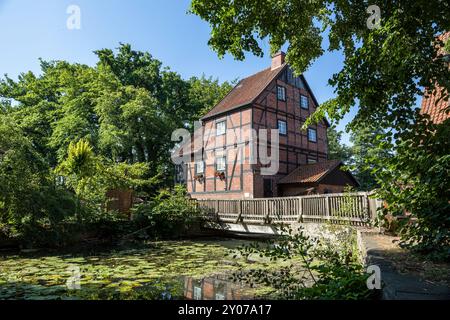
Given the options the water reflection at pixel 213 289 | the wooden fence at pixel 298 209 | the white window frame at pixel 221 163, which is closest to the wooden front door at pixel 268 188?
the white window frame at pixel 221 163

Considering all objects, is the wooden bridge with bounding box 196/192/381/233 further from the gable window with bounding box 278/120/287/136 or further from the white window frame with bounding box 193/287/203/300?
the gable window with bounding box 278/120/287/136

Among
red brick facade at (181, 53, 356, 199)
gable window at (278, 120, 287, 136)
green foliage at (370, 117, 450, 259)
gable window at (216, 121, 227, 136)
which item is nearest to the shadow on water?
green foliage at (370, 117, 450, 259)

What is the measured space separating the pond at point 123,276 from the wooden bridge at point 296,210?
10.8ft

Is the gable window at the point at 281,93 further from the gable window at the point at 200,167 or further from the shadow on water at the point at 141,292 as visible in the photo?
the shadow on water at the point at 141,292

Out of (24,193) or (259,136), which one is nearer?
(24,193)

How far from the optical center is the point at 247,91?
21.7 m

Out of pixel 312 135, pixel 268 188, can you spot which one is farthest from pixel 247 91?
pixel 268 188

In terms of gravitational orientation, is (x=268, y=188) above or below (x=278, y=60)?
below

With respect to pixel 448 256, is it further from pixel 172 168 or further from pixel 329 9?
pixel 172 168

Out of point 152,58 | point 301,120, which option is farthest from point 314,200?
point 152,58

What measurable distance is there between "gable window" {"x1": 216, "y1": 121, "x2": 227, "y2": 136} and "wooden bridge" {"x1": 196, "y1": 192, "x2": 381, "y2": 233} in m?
5.80

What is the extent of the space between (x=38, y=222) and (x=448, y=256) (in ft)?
40.4

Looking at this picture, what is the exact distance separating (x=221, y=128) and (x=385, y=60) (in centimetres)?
1788

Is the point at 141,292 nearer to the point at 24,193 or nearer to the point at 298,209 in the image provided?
the point at 24,193
